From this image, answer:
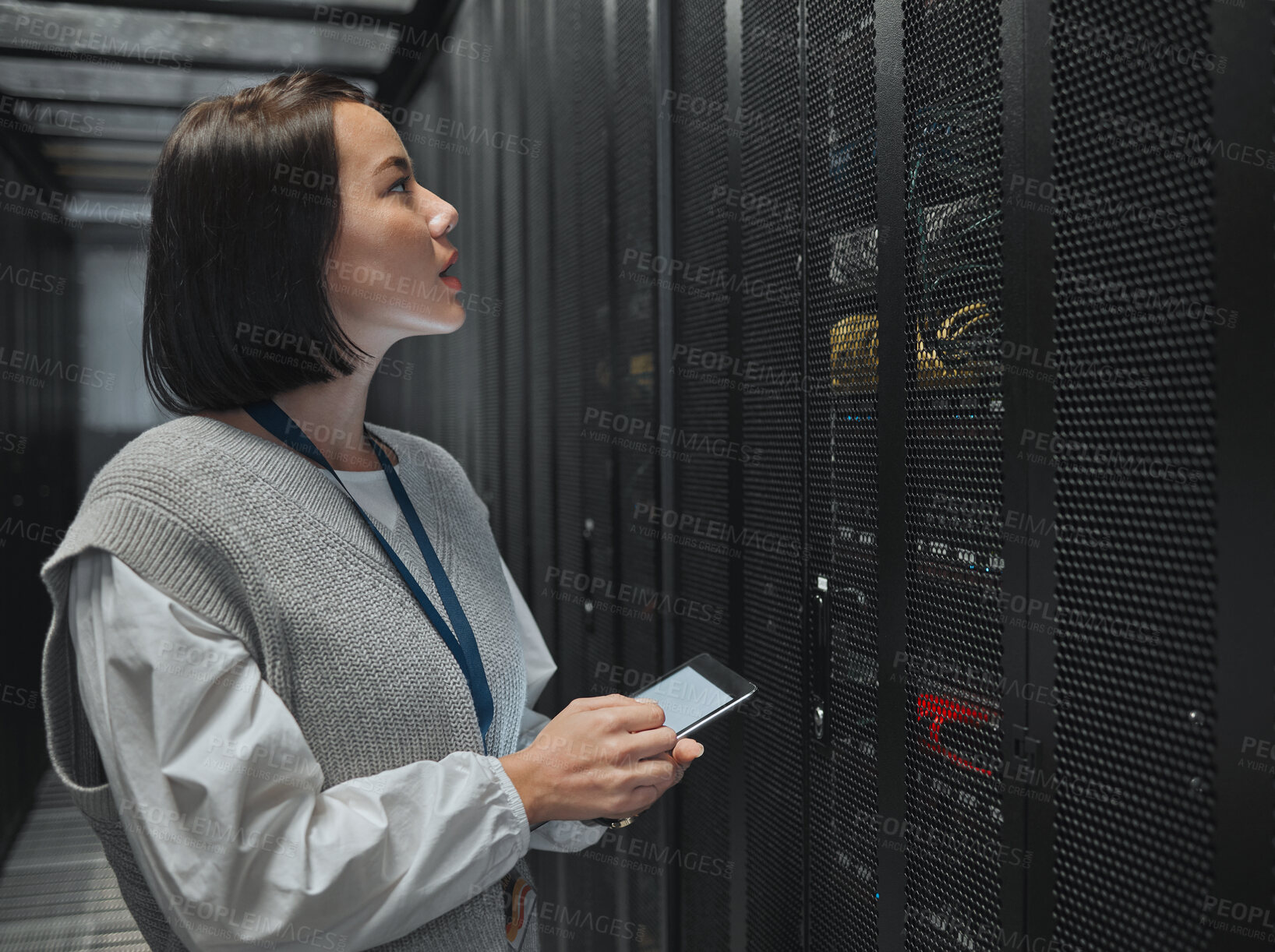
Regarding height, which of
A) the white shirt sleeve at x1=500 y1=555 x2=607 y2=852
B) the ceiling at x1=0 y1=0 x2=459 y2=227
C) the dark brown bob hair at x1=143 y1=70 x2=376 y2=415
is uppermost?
the ceiling at x1=0 y1=0 x2=459 y2=227

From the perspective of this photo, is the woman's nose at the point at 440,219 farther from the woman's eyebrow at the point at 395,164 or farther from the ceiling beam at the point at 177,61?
the ceiling beam at the point at 177,61

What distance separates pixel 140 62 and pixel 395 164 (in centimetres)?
523

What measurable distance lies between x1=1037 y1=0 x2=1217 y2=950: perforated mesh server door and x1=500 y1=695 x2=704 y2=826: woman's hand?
46 centimetres

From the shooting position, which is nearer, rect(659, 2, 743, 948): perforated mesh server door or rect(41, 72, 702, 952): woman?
rect(41, 72, 702, 952): woman

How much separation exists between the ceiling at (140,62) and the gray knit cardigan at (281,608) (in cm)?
415

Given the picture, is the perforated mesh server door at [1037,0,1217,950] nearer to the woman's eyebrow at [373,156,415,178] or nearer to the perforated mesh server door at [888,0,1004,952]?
the perforated mesh server door at [888,0,1004,952]

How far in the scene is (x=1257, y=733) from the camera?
2.30 feet

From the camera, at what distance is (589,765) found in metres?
1.04

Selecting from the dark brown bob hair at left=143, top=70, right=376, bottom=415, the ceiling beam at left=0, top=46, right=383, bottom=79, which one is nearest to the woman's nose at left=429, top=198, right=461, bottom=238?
the dark brown bob hair at left=143, top=70, right=376, bottom=415

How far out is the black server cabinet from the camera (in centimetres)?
72

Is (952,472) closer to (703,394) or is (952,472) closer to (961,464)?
(961,464)

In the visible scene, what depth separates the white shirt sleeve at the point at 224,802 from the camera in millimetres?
871

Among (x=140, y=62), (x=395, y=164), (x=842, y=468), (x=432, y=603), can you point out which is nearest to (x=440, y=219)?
(x=395, y=164)

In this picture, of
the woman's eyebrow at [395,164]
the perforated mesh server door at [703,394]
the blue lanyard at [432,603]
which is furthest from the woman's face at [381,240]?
the perforated mesh server door at [703,394]
